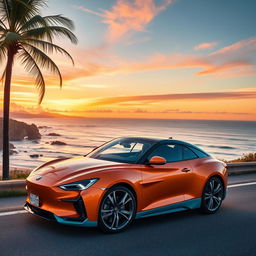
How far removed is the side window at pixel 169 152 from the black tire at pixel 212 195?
91cm

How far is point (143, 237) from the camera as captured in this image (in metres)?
5.94

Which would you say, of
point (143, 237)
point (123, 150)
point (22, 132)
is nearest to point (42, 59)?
point (123, 150)

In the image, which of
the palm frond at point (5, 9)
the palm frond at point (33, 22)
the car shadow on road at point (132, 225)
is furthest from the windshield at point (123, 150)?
the palm frond at point (5, 9)

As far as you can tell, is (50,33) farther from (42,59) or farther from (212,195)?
(212,195)

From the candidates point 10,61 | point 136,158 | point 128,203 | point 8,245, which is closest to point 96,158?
point 136,158

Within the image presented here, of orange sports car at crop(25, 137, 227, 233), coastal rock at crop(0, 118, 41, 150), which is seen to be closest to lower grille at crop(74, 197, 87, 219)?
orange sports car at crop(25, 137, 227, 233)

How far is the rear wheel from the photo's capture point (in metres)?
7.71

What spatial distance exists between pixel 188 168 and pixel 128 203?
178cm

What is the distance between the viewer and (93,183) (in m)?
5.86

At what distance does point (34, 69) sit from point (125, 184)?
41.1 ft

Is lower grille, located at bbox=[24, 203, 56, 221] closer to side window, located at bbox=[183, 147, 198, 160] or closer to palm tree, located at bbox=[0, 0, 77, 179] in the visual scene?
side window, located at bbox=[183, 147, 198, 160]

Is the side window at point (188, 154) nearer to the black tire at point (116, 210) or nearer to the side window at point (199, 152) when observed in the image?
the side window at point (199, 152)

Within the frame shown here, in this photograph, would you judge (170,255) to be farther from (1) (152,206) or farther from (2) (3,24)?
(2) (3,24)

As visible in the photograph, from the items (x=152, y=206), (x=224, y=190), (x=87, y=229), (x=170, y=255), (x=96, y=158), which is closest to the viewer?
(x=170, y=255)
